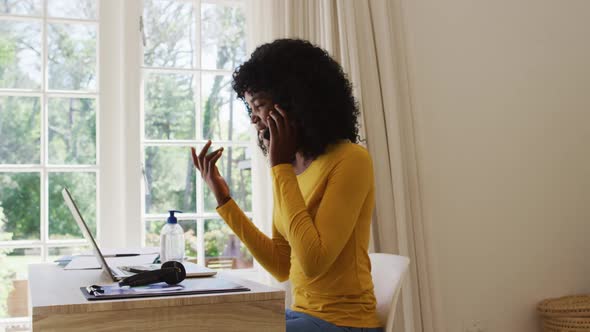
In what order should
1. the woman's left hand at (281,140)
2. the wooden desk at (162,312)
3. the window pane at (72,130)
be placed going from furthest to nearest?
the window pane at (72,130) → the woman's left hand at (281,140) → the wooden desk at (162,312)

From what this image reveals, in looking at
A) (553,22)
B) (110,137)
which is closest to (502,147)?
(553,22)

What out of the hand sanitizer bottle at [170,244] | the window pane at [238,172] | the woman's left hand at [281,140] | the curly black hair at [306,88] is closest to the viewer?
the woman's left hand at [281,140]

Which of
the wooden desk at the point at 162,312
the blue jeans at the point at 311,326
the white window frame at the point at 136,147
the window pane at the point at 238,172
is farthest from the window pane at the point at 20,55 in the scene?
the blue jeans at the point at 311,326

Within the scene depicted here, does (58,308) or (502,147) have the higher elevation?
(502,147)

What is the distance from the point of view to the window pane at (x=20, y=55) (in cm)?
283

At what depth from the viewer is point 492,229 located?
3314 mm

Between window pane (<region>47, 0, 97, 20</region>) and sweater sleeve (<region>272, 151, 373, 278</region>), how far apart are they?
5.59 ft

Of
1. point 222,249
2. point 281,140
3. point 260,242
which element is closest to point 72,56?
point 222,249

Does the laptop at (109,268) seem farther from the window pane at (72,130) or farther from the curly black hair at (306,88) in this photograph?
the window pane at (72,130)

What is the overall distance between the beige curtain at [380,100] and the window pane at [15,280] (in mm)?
1028

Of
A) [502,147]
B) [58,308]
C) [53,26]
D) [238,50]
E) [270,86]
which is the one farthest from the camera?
[502,147]

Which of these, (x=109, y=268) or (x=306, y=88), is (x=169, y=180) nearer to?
(x=306, y=88)

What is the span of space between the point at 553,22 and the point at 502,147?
774mm

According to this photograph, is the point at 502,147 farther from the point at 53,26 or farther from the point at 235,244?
the point at 53,26
